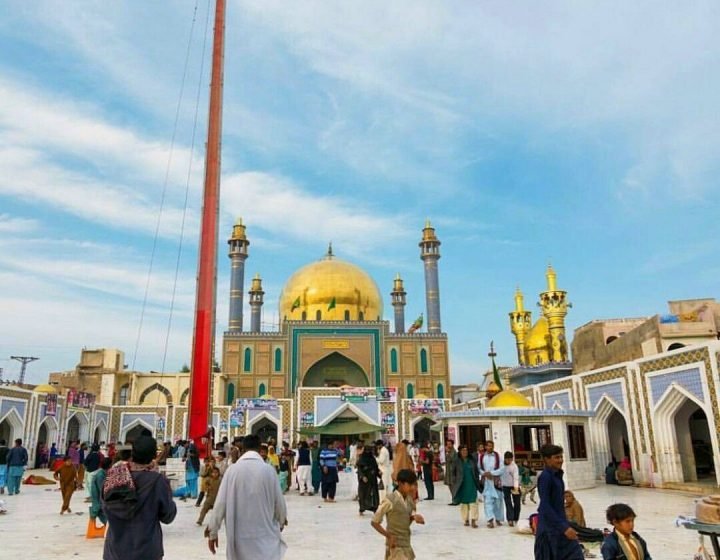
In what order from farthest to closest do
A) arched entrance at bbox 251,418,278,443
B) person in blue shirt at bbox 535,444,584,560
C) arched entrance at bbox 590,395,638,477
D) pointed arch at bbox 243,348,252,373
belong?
1. pointed arch at bbox 243,348,252,373
2. arched entrance at bbox 251,418,278,443
3. arched entrance at bbox 590,395,638,477
4. person in blue shirt at bbox 535,444,584,560

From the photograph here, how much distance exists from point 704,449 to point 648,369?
4.99 metres

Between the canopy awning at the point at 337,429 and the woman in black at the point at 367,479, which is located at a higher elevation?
the canopy awning at the point at 337,429

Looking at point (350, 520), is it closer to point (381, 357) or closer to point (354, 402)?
point (354, 402)

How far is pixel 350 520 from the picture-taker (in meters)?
8.85

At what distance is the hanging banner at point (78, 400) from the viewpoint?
27141mm

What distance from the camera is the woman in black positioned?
9.38 m

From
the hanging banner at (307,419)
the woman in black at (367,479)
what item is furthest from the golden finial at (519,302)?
the woman in black at (367,479)

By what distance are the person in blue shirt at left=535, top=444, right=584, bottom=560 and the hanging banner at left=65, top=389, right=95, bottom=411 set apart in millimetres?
27021

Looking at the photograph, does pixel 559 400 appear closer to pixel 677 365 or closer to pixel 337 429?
pixel 677 365

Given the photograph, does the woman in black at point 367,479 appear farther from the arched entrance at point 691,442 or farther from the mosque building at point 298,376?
the mosque building at point 298,376

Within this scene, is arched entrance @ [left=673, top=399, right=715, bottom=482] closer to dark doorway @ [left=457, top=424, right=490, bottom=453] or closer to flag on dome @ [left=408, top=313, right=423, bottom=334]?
dark doorway @ [left=457, top=424, right=490, bottom=453]

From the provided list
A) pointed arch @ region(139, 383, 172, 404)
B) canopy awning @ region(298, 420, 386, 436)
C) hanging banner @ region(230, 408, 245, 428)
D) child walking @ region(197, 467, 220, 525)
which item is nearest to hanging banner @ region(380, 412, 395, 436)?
hanging banner @ region(230, 408, 245, 428)

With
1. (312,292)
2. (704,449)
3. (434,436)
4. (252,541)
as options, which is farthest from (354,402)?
(252,541)

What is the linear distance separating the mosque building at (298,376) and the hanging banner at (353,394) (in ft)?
0.17
